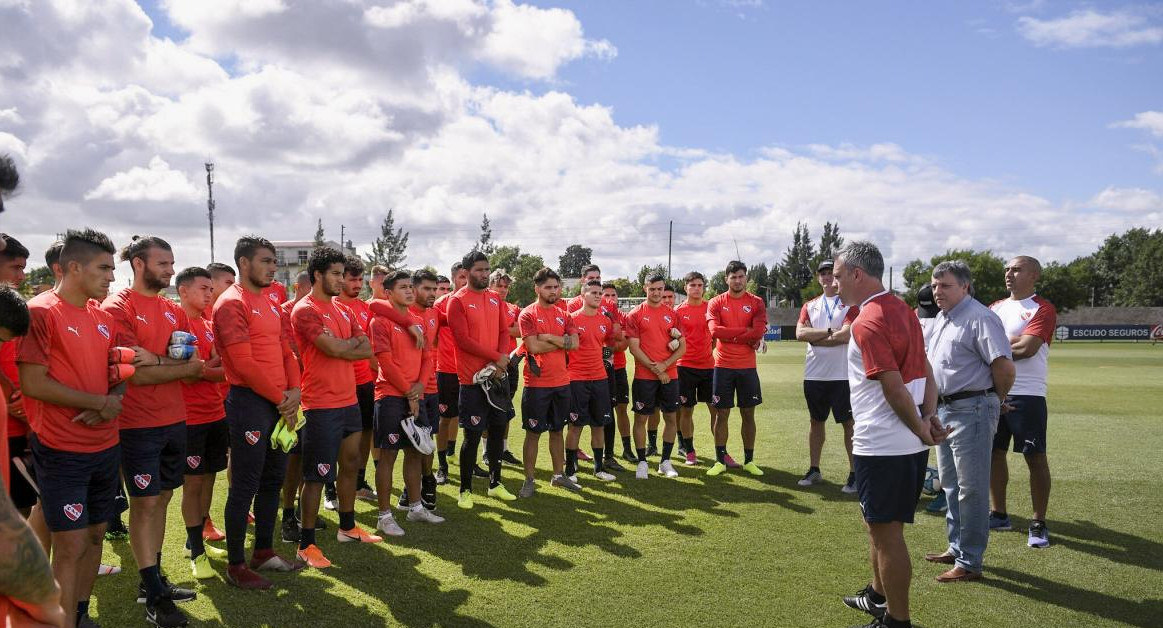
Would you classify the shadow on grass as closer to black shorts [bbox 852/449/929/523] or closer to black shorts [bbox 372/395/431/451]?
black shorts [bbox 852/449/929/523]

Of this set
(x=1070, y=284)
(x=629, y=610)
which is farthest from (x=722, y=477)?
(x=1070, y=284)

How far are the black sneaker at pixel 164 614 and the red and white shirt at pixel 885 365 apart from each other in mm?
4132

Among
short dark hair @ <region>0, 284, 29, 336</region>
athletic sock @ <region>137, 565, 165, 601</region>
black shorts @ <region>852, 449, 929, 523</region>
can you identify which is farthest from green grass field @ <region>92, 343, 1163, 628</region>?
short dark hair @ <region>0, 284, 29, 336</region>

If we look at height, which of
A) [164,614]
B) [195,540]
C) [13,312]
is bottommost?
[164,614]

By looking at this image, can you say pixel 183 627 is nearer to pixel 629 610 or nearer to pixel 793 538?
pixel 629 610

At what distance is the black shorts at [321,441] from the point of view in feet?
16.2

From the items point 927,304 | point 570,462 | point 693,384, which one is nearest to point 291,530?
point 570,462

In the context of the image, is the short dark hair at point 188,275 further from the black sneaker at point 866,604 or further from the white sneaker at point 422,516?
the black sneaker at point 866,604

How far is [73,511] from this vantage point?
11.4 ft

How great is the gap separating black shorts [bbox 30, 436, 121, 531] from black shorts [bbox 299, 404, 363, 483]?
1.39 metres

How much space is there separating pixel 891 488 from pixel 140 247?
4.73 m

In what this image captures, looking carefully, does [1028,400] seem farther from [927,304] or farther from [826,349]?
[826,349]

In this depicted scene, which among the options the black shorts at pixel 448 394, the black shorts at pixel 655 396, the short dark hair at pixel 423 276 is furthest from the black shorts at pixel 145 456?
the black shorts at pixel 655 396

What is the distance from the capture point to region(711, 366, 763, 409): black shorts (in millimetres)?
8023
